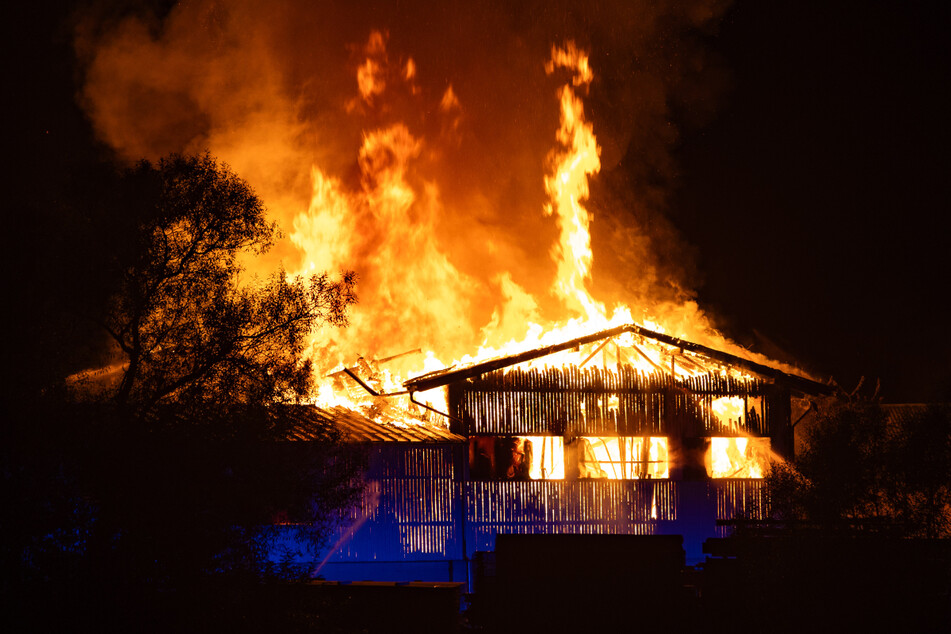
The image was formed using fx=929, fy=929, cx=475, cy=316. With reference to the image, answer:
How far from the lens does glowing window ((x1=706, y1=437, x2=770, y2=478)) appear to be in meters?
27.3

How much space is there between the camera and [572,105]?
35.0 metres

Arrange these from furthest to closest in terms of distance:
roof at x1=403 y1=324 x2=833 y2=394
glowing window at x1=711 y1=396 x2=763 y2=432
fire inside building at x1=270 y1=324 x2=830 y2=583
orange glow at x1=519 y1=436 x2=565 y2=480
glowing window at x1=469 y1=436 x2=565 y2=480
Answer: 1. glowing window at x1=711 y1=396 x2=763 y2=432
2. orange glow at x1=519 y1=436 x2=565 y2=480
3. glowing window at x1=469 y1=436 x2=565 y2=480
4. roof at x1=403 y1=324 x2=833 y2=394
5. fire inside building at x1=270 y1=324 x2=830 y2=583

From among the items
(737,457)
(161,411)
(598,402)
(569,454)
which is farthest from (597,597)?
(737,457)

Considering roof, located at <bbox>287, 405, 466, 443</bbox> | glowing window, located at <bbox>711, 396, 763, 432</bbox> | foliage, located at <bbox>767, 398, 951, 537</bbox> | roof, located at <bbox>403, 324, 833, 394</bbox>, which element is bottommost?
foliage, located at <bbox>767, 398, 951, 537</bbox>

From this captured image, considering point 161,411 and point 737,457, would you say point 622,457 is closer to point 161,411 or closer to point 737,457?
point 737,457

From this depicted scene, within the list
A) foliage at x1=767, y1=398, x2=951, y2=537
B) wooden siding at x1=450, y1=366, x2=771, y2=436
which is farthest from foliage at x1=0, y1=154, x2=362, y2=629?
foliage at x1=767, y1=398, x2=951, y2=537

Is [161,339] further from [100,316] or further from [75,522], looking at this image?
[75,522]

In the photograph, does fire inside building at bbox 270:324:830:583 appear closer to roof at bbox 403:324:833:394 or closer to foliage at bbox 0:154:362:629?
roof at bbox 403:324:833:394

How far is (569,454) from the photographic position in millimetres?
26141

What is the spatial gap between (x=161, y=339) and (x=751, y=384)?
18.0 meters

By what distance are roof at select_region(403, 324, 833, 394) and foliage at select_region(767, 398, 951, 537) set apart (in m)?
8.16

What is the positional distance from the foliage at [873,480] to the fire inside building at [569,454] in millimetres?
4620

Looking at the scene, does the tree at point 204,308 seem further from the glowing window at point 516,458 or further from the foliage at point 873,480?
the foliage at point 873,480

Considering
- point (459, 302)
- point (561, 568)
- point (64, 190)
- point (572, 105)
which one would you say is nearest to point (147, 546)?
point (64, 190)
